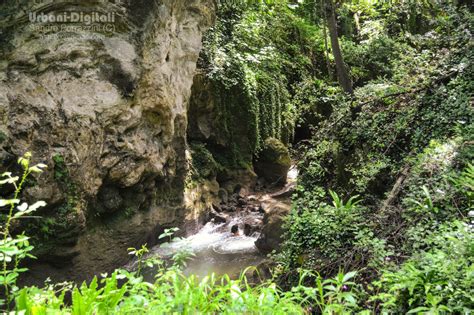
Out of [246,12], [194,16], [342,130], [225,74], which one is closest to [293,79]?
[246,12]

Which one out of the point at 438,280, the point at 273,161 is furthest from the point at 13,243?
the point at 273,161

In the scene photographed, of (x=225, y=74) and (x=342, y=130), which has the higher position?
(x=225, y=74)

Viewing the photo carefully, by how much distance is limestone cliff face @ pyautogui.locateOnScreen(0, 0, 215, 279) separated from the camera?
471 cm

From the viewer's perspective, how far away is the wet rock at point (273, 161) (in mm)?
10977

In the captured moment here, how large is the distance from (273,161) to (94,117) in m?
6.66

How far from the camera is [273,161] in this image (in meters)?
11.1

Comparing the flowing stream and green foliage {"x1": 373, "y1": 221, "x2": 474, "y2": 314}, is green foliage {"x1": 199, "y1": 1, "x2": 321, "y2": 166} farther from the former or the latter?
green foliage {"x1": 373, "y1": 221, "x2": 474, "y2": 314}

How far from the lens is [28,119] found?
4.70m

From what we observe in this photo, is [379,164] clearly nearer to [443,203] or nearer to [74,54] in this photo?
[443,203]

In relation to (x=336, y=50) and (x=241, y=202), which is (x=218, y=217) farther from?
(x=336, y=50)

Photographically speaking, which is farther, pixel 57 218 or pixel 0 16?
pixel 57 218

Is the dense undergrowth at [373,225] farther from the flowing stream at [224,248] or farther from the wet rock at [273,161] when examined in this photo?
the wet rock at [273,161]

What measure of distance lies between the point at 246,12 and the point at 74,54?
354 inches

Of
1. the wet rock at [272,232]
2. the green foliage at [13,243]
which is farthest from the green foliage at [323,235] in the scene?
the green foliage at [13,243]
